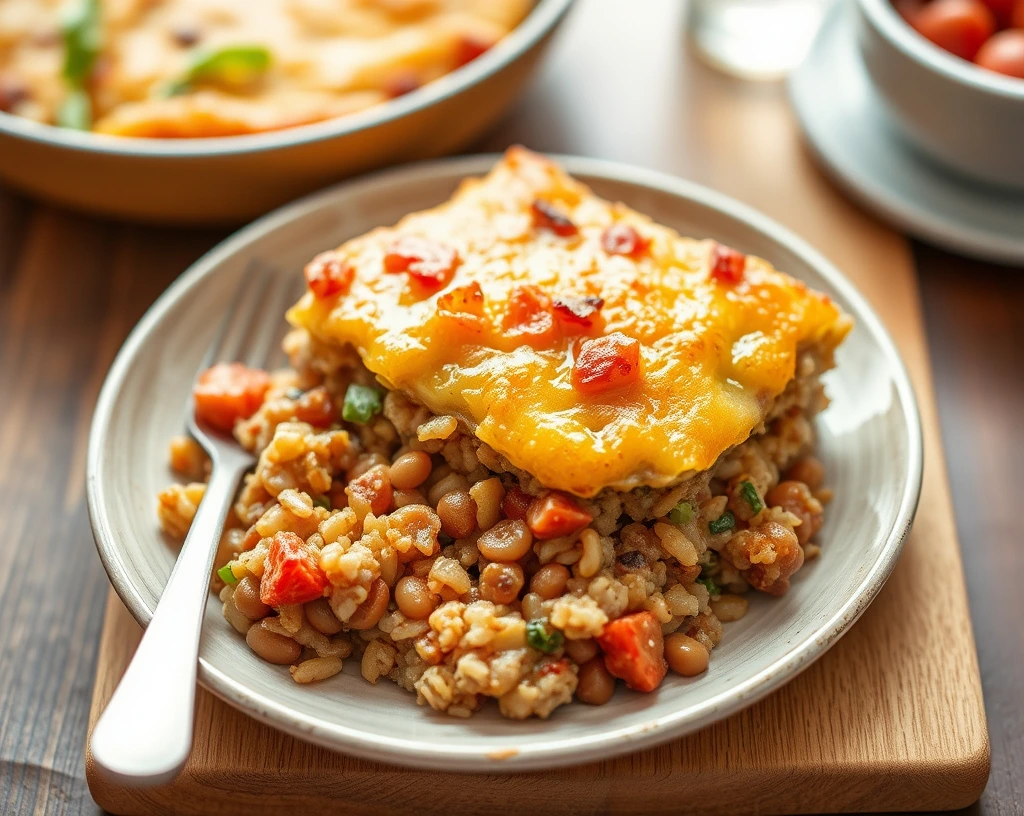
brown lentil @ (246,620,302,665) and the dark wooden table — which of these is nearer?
brown lentil @ (246,620,302,665)

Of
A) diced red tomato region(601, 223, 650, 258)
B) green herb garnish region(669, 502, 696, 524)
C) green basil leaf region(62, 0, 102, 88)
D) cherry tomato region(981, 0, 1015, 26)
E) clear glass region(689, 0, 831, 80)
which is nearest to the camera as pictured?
green herb garnish region(669, 502, 696, 524)

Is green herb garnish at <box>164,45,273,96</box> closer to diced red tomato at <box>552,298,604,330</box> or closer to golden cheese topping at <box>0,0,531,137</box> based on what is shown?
golden cheese topping at <box>0,0,531,137</box>

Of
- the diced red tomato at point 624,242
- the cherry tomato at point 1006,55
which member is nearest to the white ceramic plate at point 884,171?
the cherry tomato at point 1006,55

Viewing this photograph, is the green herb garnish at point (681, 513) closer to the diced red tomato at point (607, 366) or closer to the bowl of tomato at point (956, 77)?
the diced red tomato at point (607, 366)

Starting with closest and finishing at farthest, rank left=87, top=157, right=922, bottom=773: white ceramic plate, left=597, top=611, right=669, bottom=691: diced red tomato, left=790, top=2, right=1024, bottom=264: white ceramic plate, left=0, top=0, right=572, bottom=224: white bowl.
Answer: left=87, top=157, right=922, bottom=773: white ceramic plate
left=597, top=611, right=669, bottom=691: diced red tomato
left=0, top=0, right=572, bottom=224: white bowl
left=790, top=2, right=1024, bottom=264: white ceramic plate

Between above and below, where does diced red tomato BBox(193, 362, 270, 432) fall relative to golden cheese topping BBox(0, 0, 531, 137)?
below

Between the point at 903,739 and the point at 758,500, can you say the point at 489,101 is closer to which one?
the point at 758,500

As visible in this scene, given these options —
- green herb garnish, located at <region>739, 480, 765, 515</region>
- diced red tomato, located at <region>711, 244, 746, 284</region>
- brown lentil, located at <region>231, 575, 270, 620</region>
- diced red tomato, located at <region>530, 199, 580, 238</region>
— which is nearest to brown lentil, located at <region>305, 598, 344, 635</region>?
brown lentil, located at <region>231, 575, 270, 620</region>
